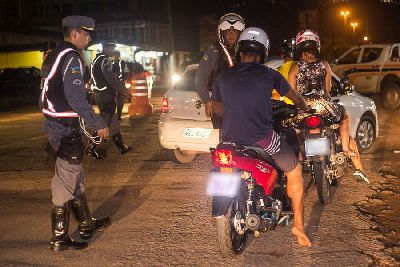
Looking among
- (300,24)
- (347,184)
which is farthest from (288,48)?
(300,24)

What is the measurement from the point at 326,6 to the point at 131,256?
59.1 meters

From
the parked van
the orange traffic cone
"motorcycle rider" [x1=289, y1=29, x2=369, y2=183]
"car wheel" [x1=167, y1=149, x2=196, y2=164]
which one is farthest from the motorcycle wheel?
the parked van

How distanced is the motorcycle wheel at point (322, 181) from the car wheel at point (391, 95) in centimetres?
1198

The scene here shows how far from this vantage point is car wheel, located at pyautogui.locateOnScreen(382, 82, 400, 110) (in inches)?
675

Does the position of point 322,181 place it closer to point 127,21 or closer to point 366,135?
point 366,135

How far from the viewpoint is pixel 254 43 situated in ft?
14.9

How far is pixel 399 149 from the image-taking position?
9727 millimetres

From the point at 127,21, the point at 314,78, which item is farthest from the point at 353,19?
the point at 314,78

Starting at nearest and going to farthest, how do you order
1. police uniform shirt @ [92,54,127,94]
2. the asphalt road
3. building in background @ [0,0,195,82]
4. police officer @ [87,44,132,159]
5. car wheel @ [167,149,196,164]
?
the asphalt road < car wheel @ [167,149,196,164] < police uniform shirt @ [92,54,127,94] < police officer @ [87,44,132,159] < building in background @ [0,0,195,82]

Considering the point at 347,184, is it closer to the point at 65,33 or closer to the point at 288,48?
the point at 288,48

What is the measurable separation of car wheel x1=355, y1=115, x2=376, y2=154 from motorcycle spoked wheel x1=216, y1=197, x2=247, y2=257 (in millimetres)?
4977

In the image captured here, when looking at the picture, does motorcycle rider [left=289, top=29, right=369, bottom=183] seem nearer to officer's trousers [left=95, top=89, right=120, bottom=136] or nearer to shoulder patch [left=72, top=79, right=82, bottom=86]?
shoulder patch [left=72, top=79, right=82, bottom=86]

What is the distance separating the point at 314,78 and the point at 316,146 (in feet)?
3.61

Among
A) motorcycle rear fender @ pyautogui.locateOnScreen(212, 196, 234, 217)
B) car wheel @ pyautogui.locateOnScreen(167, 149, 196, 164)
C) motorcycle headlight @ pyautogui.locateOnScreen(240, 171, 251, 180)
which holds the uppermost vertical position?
motorcycle headlight @ pyautogui.locateOnScreen(240, 171, 251, 180)
